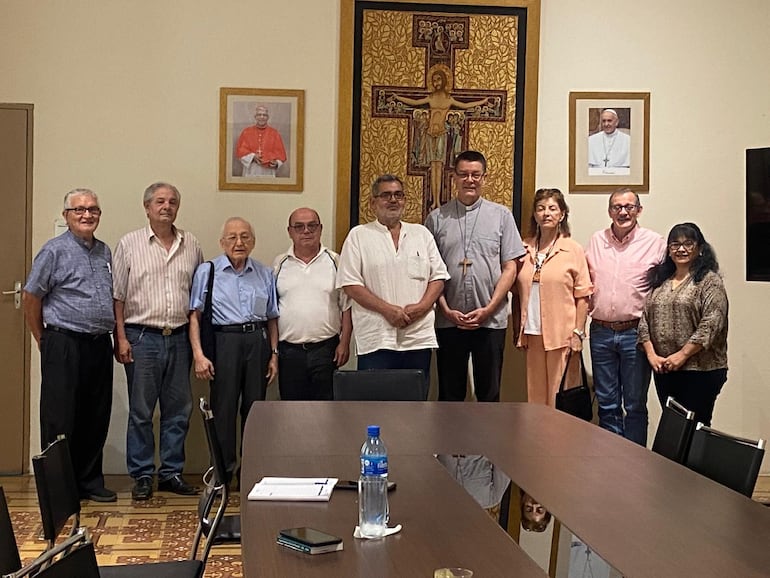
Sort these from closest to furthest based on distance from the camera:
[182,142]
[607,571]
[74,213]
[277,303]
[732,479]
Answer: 1. [607,571]
2. [732,479]
3. [74,213]
4. [277,303]
5. [182,142]

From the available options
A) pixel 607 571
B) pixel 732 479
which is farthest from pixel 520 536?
pixel 732 479

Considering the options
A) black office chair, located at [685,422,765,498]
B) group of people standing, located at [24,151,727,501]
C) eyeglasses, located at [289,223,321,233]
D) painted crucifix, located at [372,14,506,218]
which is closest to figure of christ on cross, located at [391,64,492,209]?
painted crucifix, located at [372,14,506,218]

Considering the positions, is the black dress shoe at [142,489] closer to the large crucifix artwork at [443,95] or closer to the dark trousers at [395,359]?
the dark trousers at [395,359]

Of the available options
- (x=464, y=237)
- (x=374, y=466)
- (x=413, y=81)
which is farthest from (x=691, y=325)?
(x=374, y=466)

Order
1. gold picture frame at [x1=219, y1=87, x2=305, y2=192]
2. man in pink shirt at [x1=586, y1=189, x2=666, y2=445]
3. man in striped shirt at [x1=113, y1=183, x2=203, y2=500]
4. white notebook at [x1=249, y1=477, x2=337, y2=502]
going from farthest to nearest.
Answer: gold picture frame at [x1=219, y1=87, x2=305, y2=192] → man in pink shirt at [x1=586, y1=189, x2=666, y2=445] → man in striped shirt at [x1=113, y1=183, x2=203, y2=500] → white notebook at [x1=249, y1=477, x2=337, y2=502]

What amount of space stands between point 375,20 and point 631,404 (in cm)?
282

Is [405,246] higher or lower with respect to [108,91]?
lower

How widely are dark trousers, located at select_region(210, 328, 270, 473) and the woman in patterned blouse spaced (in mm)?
2197

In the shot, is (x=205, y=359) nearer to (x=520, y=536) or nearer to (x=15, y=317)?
(x=15, y=317)

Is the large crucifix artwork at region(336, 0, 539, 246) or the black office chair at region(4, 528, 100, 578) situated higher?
the large crucifix artwork at region(336, 0, 539, 246)

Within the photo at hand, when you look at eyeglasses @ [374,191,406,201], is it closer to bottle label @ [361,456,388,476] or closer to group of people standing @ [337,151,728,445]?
group of people standing @ [337,151,728,445]

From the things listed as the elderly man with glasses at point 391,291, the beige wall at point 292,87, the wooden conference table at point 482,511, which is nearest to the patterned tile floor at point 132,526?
the beige wall at point 292,87

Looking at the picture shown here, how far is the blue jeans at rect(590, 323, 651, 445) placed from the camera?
5918 mm

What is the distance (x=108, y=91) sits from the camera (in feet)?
20.3
